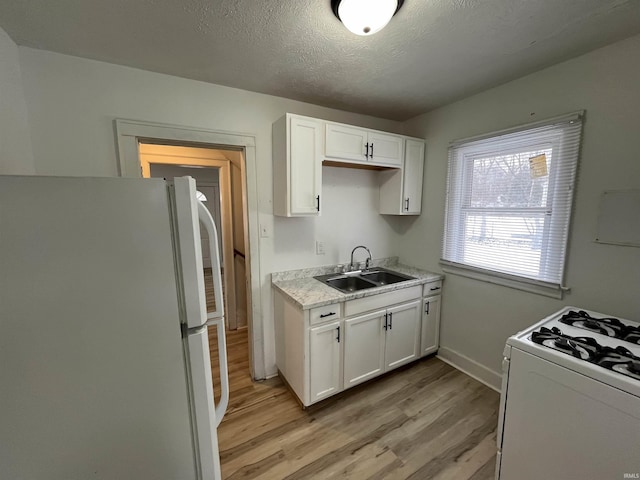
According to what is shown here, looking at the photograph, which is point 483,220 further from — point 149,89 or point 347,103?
point 149,89

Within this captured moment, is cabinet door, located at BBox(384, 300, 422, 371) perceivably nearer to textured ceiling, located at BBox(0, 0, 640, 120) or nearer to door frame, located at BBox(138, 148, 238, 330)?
textured ceiling, located at BBox(0, 0, 640, 120)

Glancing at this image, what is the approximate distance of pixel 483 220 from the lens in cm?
221

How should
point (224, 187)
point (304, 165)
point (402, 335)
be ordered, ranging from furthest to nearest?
1. point (224, 187)
2. point (402, 335)
3. point (304, 165)

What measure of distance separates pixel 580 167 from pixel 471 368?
1.83 m

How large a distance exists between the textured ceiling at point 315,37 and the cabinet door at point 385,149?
0.46 meters

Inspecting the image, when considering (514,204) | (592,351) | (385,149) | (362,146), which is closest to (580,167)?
(514,204)

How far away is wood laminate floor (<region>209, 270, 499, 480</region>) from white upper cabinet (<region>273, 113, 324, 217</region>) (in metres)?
1.56

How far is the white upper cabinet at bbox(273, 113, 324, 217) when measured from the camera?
6.47 ft

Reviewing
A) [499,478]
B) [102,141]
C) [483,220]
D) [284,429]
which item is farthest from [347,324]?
[102,141]

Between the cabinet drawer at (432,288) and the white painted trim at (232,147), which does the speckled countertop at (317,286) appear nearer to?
the cabinet drawer at (432,288)

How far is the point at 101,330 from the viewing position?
758 millimetres

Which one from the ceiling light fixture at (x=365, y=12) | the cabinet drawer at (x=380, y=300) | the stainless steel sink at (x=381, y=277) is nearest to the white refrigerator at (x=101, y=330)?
the ceiling light fixture at (x=365, y=12)

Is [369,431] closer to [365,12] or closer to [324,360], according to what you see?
[324,360]

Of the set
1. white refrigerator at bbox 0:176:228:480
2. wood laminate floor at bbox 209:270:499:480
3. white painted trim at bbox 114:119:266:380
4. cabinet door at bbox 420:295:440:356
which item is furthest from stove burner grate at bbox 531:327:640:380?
white painted trim at bbox 114:119:266:380
